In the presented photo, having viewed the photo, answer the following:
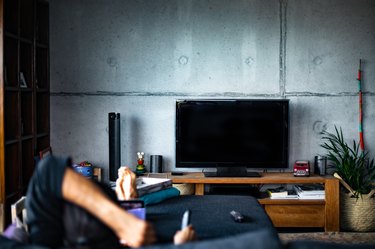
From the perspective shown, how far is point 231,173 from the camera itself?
5.19 meters

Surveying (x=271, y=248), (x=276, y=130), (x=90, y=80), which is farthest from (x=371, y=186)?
(x=271, y=248)

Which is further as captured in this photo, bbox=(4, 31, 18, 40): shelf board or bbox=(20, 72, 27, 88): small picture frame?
bbox=(20, 72, 27, 88): small picture frame

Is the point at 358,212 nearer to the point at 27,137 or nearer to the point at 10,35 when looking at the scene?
the point at 27,137

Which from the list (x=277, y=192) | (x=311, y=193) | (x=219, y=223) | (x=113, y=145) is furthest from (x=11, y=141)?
(x=311, y=193)

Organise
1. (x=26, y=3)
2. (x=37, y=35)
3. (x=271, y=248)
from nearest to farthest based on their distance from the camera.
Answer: (x=271, y=248) → (x=26, y=3) → (x=37, y=35)

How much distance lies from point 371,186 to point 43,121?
A: 11.0ft

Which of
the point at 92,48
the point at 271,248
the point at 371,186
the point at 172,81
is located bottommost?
the point at 371,186

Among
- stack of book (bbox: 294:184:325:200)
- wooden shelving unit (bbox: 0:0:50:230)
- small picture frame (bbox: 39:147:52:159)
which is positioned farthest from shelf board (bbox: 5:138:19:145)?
stack of book (bbox: 294:184:325:200)

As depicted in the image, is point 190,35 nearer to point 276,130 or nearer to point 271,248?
point 276,130

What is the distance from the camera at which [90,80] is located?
17.6ft

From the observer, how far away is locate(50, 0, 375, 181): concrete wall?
17.5 ft

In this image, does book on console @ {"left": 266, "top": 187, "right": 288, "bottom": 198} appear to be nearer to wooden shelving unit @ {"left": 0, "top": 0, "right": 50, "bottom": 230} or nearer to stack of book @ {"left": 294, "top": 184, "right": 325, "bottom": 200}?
stack of book @ {"left": 294, "top": 184, "right": 325, "bottom": 200}

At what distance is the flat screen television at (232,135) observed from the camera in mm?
5199

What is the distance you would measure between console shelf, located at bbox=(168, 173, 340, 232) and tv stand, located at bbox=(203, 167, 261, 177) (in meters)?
0.11
